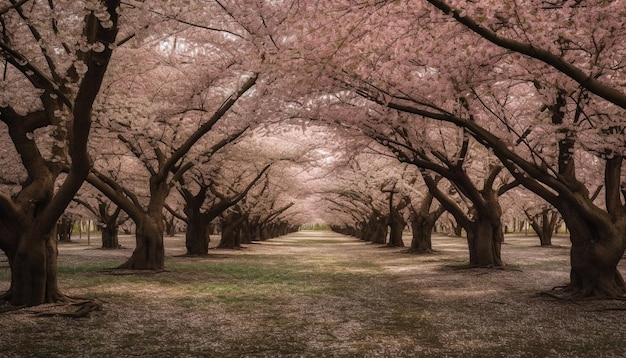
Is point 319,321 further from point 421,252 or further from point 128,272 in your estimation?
point 421,252

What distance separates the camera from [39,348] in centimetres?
738

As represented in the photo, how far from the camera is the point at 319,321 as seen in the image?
984 centimetres

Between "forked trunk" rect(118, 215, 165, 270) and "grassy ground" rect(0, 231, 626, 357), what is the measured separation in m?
2.28

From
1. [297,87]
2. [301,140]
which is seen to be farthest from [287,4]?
[301,140]

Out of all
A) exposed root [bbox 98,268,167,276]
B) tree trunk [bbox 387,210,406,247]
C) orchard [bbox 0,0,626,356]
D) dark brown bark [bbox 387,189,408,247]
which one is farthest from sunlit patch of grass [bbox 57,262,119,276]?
tree trunk [bbox 387,210,406,247]

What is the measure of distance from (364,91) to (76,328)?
28.7 ft

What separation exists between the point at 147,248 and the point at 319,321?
1207 centimetres

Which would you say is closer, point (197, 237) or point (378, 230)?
point (197, 237)

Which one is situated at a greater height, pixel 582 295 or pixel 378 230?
pixel 378 230

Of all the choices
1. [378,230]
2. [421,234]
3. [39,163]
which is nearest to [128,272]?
[39,163]

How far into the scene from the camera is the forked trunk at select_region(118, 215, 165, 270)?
19.5 metres

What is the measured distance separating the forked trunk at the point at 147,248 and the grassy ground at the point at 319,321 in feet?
7.48

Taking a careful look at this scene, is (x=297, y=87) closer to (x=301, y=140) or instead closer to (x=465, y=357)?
(x=465, y=357)

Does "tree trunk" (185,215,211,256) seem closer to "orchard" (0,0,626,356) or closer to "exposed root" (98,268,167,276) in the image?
"orchard" (0,0,626,356)
